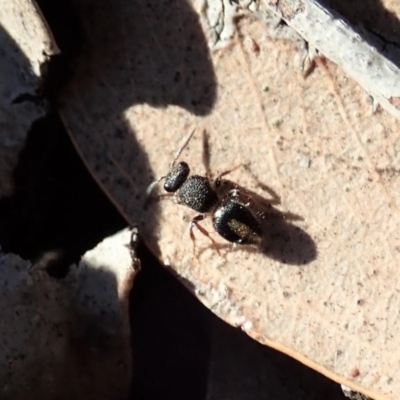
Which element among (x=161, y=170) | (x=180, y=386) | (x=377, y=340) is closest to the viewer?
(x=377, y=340)

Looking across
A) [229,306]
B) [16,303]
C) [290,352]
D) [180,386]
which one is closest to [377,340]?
[290,352]

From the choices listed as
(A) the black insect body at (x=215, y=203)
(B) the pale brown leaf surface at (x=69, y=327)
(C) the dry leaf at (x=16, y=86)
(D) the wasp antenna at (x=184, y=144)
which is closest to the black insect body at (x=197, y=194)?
(A) the black insect body at (x=215, y=203)

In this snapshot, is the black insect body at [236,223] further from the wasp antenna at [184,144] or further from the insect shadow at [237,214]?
the wasp antenna at [184,144]

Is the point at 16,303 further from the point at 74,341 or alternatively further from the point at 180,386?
the point at 180,386

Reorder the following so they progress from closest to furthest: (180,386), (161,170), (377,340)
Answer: (377,340) < (161,170) < (180,386)

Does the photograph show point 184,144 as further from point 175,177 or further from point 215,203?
point 215,203

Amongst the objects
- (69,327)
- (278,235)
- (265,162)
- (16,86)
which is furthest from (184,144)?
(69,327)

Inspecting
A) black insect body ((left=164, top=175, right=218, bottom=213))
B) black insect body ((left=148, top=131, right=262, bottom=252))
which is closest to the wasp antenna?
black insect body ((left=148, top=131, right=262, bottom=252))
